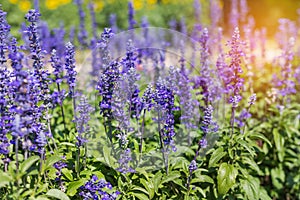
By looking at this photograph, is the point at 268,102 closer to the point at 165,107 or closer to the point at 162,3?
the point at 165,107

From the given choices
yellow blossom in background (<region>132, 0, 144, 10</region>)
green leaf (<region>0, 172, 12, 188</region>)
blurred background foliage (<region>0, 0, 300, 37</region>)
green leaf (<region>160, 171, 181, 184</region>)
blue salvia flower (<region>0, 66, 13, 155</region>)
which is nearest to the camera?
green leaf (<region>0, 172, 12, 188</region>)

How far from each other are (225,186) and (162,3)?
494 inches

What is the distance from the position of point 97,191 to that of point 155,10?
478 inches

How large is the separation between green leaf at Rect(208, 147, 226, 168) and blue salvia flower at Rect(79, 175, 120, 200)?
1.03m

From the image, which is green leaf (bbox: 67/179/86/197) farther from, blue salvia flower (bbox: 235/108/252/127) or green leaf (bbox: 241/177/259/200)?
blue salvia flower (bbox: 235/108/252/127)

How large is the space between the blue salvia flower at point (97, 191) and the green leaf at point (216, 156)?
1.03 m

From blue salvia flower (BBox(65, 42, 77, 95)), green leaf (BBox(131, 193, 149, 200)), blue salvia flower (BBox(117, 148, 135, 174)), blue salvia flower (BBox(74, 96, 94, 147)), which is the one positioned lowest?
green leaf (BBox(131, 193, 149, 200))

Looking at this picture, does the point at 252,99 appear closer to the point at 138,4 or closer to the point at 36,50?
the point at 36,50

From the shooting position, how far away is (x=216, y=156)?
4.46 meters

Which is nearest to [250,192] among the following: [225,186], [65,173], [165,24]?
[225,186]

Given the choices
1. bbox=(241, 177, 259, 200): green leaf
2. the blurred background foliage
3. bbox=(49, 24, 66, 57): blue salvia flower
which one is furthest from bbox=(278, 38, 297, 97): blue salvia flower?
the blurred background foliage

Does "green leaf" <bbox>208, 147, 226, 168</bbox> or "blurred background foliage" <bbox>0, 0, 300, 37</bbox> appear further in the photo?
"blurred background foliage" <bbox>0, 0, 300, 37</bbox>

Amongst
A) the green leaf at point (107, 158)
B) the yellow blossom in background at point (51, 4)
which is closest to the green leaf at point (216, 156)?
the green leaf at point (107, 158)

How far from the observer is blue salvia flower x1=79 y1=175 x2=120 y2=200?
146 inches
